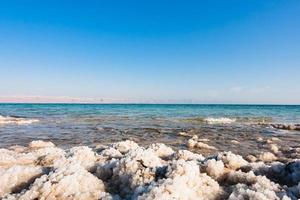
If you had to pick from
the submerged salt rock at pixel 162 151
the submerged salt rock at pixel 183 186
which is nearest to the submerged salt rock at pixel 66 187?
the submerged salt rock at pixel 183 186

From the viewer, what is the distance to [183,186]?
4461 mm

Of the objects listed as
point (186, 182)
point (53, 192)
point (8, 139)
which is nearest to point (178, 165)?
point (186, 182)

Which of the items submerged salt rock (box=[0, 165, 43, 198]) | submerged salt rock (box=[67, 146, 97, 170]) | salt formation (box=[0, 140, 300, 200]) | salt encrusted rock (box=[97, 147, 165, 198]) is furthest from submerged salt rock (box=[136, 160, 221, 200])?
submerged salt rock (box=[0, 165, 43, 198])

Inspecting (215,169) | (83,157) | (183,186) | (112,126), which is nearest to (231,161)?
(215,169)

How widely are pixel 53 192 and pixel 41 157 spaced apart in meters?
2.86

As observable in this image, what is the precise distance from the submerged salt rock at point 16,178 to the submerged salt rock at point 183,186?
2.34 meters

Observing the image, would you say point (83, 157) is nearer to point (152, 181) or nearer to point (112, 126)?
point (152, 181)

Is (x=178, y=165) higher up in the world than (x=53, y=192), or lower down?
higher up

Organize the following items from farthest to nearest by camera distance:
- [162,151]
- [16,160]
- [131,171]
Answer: [162,151] → [16,160] → [131,171]

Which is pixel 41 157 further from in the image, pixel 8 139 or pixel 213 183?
pixel 8 139

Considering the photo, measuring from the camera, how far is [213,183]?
4949 mm

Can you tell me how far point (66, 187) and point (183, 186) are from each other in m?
1.87

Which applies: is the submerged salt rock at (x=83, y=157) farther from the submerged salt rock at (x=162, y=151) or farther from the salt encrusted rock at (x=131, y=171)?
the submerged salt rock at (x=162, y=151)

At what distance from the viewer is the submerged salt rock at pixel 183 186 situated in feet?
13.8
